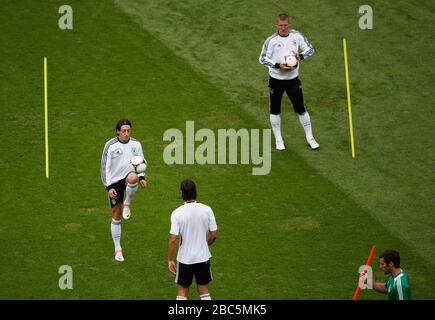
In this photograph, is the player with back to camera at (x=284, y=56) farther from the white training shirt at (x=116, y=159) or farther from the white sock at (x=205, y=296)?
the white sock at (x=205, y=296)

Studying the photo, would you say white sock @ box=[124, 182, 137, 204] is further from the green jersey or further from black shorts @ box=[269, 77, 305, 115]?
the green jersey

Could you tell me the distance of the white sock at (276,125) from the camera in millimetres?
17422

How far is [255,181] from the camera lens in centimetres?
1667

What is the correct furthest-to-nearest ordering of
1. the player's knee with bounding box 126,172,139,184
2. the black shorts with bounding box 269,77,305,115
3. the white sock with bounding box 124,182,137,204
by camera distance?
1. the black shorts with bounding box 269,77,305,115
2. the white sock with bounding box 124,182,137,204
3. the player's knee with bounding box 126,172,139,184

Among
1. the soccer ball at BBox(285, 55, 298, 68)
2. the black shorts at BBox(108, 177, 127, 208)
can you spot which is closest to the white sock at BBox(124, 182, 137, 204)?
the black shorts at BBox(108, 177, 127, 208)

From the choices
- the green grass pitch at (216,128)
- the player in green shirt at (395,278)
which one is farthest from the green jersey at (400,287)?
the green grass pitch at (216,128)

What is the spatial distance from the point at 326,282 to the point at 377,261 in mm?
1034

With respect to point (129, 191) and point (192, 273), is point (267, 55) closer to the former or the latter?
point (129, 191)

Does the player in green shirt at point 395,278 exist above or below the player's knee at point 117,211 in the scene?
below

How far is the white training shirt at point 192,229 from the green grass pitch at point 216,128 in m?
1.39

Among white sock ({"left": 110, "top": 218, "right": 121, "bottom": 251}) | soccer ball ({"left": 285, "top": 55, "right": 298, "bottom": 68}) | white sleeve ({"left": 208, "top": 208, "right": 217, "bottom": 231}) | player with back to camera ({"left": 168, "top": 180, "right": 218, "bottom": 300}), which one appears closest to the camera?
player with back to camera ({"left": 168, "top": 180, "right": 218, "bottom": 300})

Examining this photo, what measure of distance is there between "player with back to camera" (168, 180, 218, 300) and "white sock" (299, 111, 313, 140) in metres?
5.54

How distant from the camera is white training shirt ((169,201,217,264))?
12062mm

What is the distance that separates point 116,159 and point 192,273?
8.68 feet
